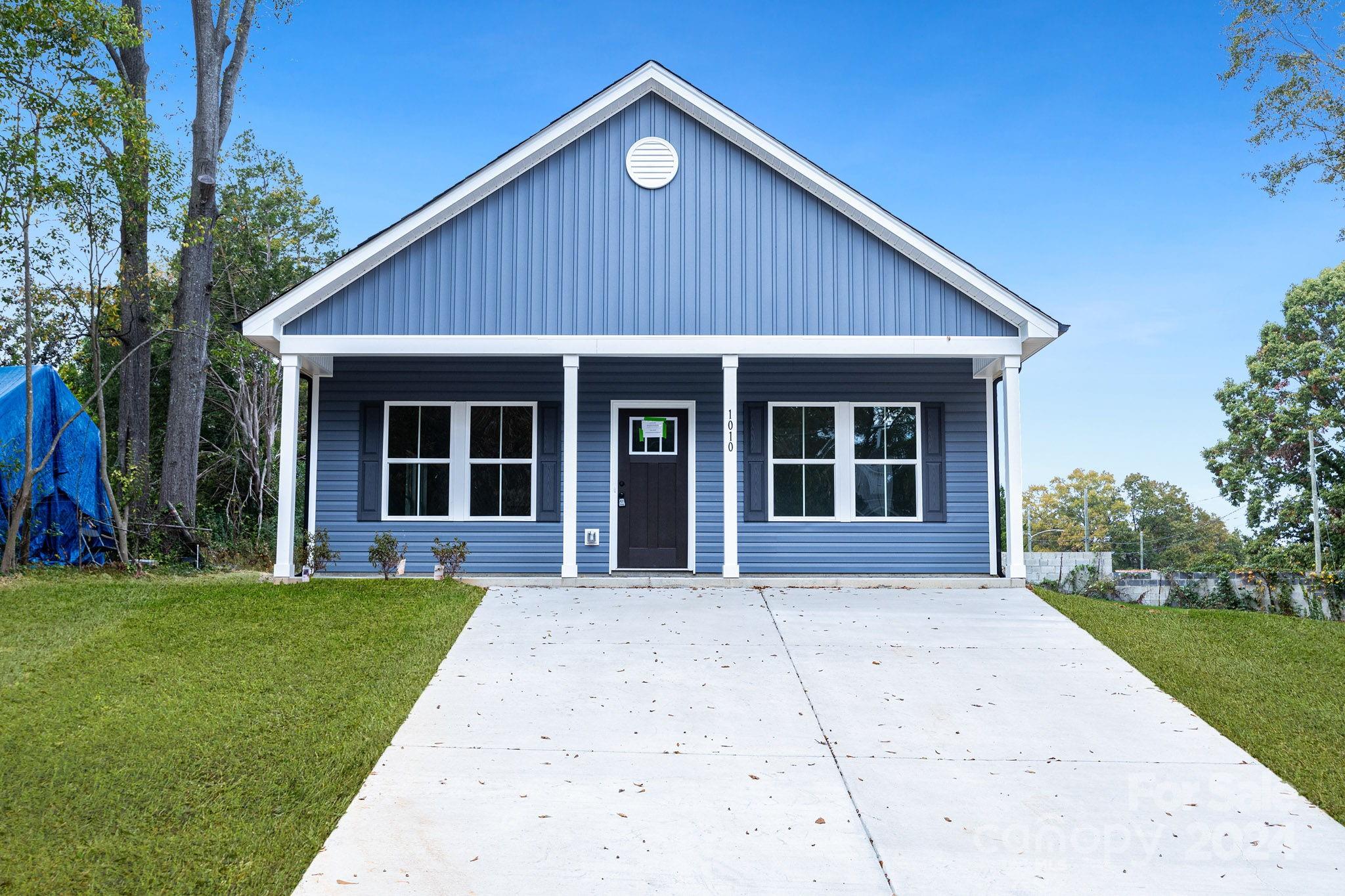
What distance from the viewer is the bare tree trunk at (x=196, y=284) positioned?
42.7ft

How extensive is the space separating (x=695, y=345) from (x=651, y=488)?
2059 millimetres

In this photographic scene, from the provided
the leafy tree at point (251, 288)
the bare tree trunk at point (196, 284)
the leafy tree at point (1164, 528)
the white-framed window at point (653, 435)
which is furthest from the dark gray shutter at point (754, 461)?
the leafy tree at point (1164, 528)

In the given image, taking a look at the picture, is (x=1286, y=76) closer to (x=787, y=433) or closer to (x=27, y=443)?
(x=787, y=433)

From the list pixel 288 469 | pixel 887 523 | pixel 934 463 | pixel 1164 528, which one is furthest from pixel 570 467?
pixel 1164 528

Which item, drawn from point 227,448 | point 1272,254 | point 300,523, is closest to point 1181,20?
point 1272,254

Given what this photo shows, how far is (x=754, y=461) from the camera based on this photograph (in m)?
11.1

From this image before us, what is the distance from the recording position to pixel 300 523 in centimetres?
1247

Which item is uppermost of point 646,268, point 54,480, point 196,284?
point 196,284

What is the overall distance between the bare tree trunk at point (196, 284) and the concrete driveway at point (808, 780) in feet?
25.8

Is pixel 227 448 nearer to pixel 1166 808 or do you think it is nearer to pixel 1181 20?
pixel 1166 808

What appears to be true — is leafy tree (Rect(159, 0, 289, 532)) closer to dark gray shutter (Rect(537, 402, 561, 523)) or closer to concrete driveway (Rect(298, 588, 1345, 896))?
dark gray shutter (Rect(537, 402, 561, 523))

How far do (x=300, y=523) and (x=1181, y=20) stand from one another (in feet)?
76.9

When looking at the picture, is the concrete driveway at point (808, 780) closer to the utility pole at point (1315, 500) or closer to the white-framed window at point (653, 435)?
the white-framed window at point (653, 435)

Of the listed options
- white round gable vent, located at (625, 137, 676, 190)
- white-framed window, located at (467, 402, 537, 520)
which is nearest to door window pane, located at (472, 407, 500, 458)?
white-framed window, located at (467, 402, 537, 520)
